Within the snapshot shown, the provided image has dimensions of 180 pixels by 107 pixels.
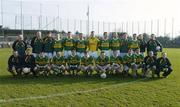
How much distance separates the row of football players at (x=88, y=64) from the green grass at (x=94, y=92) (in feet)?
1.48

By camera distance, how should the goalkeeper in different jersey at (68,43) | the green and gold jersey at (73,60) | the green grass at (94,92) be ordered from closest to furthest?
the green grass at (94,92) → the green and gold jersey at (73,60) → the goalkeeper in different jersey at (68,43)

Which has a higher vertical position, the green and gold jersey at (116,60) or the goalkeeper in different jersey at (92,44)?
the goalkeeper in different jersey at (92,44)

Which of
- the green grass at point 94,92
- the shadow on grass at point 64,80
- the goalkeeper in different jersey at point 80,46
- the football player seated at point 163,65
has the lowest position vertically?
the green grass at point 94,92

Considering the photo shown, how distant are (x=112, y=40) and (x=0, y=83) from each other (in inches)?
228

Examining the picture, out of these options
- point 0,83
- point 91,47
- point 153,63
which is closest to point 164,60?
point 153,63

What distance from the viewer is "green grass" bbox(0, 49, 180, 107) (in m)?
12.4

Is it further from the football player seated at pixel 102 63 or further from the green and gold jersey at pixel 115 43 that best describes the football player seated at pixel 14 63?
the green and gold jersey at pixel 115 43

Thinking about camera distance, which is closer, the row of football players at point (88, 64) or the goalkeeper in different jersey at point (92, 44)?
the row of football players at point (88, 64)

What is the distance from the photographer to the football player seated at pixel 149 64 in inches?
656

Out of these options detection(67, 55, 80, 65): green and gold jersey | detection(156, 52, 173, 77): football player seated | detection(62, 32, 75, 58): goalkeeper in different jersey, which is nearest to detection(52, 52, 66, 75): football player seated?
detection(67, 55, 80, 65): green and gold jersey

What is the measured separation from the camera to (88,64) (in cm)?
1666

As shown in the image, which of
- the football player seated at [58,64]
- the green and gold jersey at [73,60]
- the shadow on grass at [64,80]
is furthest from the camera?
the green and gold jersey at [73,60]

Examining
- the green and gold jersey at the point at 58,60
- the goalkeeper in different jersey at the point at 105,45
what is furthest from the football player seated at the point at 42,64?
the goalkeeper in different jersey at the point at 105,45

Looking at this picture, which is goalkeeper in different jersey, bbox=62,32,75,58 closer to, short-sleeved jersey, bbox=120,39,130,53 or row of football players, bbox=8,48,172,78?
row of football players, bbox=8,48,172,78
